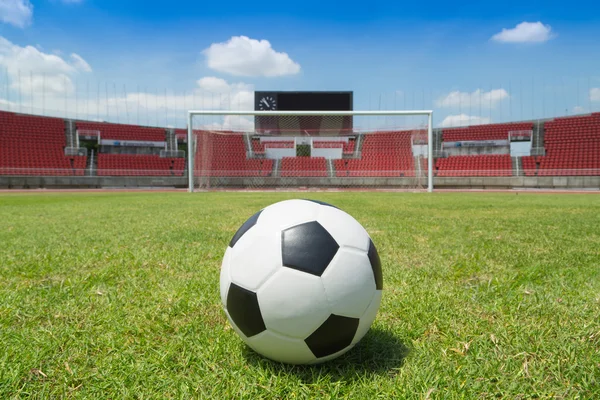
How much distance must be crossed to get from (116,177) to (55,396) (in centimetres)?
3264

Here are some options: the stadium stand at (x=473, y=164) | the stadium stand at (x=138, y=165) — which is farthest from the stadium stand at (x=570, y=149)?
the stadium stand at (x=138, y=165)

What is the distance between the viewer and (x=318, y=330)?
1538 millimetres

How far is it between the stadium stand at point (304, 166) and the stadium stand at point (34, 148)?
1770cm

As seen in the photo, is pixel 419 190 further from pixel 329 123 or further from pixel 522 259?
pixel 522 259

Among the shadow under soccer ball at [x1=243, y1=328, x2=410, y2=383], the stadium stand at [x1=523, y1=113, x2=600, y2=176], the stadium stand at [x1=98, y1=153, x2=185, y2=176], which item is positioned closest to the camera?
the shadow under soccer ball at [x1=243, y1=328, x2=410, y2=383]

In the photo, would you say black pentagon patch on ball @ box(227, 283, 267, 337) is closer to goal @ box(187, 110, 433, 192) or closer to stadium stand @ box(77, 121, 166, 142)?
goal @ box(187, 110, 433, 192)

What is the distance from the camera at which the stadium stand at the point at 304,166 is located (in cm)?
2739

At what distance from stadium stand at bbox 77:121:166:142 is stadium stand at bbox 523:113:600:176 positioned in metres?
33.6

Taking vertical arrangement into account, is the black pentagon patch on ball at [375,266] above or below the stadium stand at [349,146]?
below

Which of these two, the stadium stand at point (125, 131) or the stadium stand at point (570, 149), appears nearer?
the stadium stand at point (570, 149)

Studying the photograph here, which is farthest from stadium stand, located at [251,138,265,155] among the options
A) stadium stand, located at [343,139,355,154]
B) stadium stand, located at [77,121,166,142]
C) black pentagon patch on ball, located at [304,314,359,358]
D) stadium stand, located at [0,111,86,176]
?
black pentagon patch on ball, located at [304,314,359,358]

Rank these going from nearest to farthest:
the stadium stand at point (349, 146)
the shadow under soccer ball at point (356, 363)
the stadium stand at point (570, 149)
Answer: the shadow under soccer ball at point (356, 363) < the stadium stand at point (349, 146) < the stadium stand at point (570, 149)

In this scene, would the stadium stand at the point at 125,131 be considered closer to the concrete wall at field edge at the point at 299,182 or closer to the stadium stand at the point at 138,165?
the stadium stand at the point at 138,165

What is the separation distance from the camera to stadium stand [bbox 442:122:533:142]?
1364 inches
